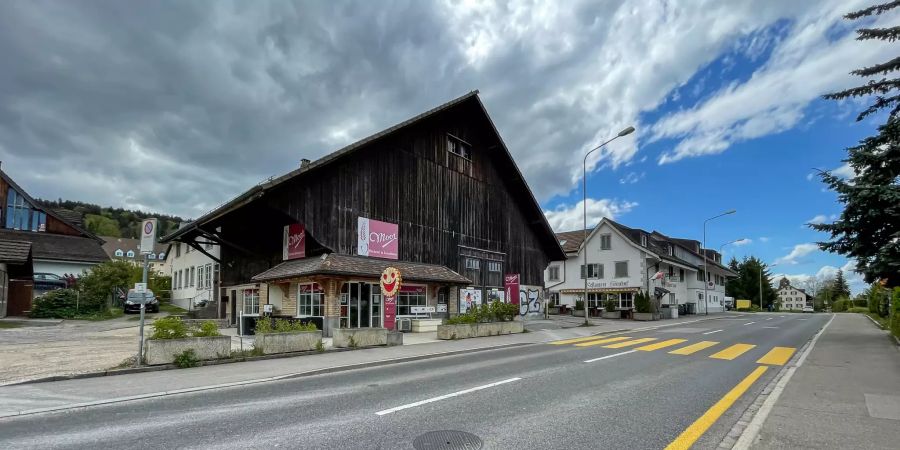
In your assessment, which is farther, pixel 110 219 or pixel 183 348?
pixel 110 219

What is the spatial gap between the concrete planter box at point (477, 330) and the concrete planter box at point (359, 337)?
3061 mm

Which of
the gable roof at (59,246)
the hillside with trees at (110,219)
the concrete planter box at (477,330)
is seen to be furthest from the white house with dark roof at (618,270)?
the hillside with trees at (110,219)

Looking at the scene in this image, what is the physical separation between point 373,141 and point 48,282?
89.6 feet

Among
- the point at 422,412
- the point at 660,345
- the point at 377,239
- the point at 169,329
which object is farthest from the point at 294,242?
the point at 422,412

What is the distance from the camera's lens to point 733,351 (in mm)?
15195

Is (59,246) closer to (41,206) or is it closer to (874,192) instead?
(41,206)

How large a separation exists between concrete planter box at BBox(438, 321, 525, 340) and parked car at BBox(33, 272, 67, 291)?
29.5 m

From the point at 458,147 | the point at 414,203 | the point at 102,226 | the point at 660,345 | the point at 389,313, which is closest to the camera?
the point at 660,345

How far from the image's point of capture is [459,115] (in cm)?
2841

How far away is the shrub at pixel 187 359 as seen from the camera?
11398 mm

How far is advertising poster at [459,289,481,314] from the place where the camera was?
26750 mm

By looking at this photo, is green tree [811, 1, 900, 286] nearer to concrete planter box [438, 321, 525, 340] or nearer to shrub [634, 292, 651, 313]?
concrete planter box [438, 321, 525, 340]

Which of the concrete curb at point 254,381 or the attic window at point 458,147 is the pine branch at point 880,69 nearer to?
the concrete curb at point 254,381

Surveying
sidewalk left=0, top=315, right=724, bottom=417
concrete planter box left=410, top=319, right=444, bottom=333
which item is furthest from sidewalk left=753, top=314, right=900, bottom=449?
concrete planter box left=410, top=319, right=444, bottom=333
